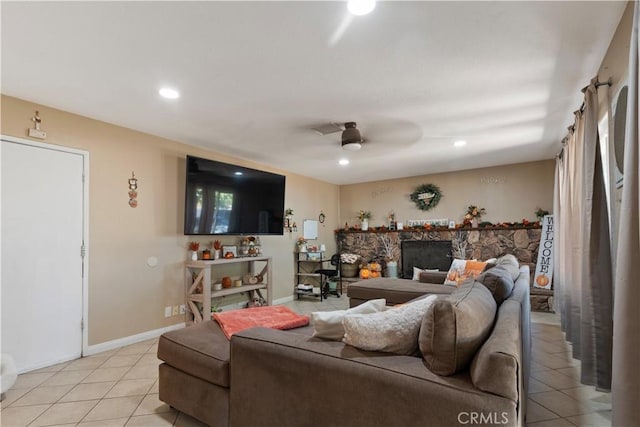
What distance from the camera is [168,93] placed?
2709 millimetres

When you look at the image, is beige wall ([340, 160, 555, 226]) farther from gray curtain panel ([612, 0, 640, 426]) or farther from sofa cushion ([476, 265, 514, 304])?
gray curtain panel ([612, 0, 640, 426])

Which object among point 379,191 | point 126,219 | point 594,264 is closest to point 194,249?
point 126,219

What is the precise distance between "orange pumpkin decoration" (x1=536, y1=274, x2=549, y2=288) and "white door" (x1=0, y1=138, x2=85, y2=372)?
584 centimetres

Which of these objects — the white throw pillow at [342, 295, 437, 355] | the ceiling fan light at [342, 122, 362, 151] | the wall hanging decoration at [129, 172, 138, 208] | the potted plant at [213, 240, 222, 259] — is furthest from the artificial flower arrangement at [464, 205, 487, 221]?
the wall hanging decoration at [129, 172, 138, 208]

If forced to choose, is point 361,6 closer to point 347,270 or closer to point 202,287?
point 202,287

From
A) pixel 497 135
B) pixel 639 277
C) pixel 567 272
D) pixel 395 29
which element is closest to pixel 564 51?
pixel 395 29

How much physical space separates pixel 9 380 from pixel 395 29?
3538 millimetres

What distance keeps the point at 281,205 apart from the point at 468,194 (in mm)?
3433

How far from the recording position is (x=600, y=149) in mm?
2371

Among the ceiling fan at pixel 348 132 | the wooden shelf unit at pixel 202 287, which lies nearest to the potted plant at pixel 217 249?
the wooden shelf unit at pixel 202 287

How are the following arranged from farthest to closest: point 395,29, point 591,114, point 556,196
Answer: point 556,196 < point 591,114 < point 395,29

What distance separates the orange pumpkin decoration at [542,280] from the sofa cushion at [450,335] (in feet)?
14.4

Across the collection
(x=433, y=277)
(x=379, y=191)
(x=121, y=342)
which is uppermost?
(x=379, y=191)

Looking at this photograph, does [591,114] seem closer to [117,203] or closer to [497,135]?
[497,135]
